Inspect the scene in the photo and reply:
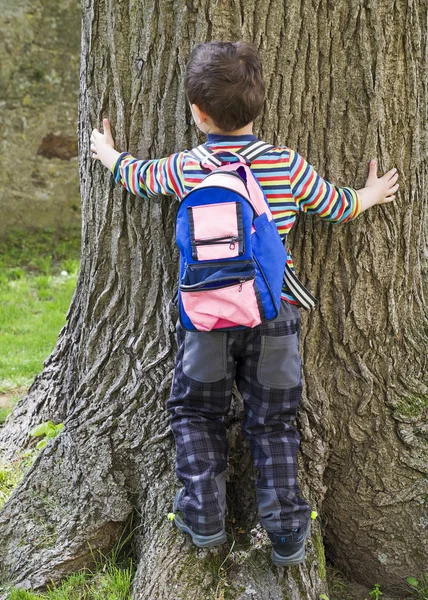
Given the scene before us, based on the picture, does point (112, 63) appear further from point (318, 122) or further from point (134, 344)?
point (134, 344)

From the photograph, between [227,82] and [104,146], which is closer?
[227,82]

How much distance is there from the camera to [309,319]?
2.89m

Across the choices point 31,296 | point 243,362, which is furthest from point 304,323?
point 31,296

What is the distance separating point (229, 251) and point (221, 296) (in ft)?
0.49

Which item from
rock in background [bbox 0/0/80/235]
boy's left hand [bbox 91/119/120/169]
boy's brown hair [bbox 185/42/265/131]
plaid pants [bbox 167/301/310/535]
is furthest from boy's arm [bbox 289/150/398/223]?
rock in background [bbox 0/0/80/235]

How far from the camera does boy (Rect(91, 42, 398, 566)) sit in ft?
7.93

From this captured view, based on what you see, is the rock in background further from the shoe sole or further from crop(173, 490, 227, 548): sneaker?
the shoe sole

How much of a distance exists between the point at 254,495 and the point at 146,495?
43 centimetres

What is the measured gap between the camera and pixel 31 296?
20.1ft

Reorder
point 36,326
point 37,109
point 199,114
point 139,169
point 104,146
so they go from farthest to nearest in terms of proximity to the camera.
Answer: point 37,109 → point 36,326 → point 104,146 → point 139,169 → point 199,114

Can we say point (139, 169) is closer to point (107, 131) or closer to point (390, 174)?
point (107, 131)

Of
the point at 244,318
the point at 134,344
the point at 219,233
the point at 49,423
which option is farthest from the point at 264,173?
the point at 49,423

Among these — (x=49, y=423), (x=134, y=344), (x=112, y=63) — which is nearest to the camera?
(x=112, y=63)

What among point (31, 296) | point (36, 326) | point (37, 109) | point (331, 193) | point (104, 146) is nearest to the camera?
point (331, 193)
